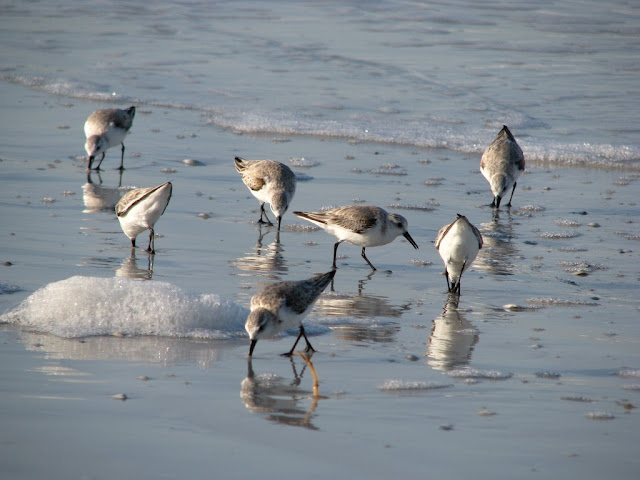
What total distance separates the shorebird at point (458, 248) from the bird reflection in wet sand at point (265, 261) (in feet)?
4.71

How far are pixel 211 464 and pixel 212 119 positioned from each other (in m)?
10.9

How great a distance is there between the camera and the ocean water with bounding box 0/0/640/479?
4.31 m

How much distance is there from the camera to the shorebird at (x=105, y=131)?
1131 cm

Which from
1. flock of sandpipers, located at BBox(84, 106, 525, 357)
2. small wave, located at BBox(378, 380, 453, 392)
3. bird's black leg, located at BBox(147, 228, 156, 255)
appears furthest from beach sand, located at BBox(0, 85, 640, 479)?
flock of sandpipers, located at BBox(84, 106, 525, 357)

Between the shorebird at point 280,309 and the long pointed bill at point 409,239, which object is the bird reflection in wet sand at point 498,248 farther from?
the shorebird at point 280,309

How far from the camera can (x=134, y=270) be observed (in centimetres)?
759

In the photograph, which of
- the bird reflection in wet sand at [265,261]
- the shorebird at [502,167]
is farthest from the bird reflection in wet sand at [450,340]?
the shorebird at [502,167]

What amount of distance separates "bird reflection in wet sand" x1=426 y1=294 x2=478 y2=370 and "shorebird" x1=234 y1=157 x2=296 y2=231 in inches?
104

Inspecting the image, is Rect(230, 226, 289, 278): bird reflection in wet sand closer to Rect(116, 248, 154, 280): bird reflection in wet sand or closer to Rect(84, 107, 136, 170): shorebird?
Rect(116, 248, 154, 280): bird reflection in wet sand

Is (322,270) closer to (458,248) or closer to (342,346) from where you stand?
(458,248)

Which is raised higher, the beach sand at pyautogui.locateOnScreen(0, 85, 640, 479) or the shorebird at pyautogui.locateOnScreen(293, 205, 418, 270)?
the shorebird at pyautogui.locateOnScreen(293, 205, 418, 270)

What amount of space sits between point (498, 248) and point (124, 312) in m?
4.12

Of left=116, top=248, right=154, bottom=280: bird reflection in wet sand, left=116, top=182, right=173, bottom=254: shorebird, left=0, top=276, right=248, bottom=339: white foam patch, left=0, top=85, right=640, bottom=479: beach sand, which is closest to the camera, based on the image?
left=0, top=85, right=640, bottom=479: beach sand

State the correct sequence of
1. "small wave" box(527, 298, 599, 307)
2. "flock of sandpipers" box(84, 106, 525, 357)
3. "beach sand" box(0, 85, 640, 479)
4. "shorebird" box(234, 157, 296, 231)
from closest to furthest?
"beach sand" box(0, 85, 640, 479)
"flock of sandpipers" box(84, 106, 525, 357)
"small wave" box(527, 298, 599, 307)
"shorebird" box(234, 157, 296, 231)
